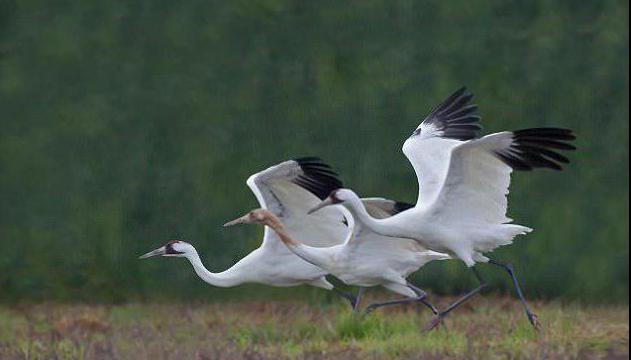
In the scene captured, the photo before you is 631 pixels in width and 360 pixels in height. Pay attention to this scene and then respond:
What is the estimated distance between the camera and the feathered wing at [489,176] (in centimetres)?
899

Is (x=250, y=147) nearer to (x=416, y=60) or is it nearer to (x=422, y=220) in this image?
(x=416, y=60)

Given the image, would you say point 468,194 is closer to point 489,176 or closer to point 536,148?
point 489,176

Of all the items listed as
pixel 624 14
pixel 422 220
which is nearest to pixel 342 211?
pixel 422 220

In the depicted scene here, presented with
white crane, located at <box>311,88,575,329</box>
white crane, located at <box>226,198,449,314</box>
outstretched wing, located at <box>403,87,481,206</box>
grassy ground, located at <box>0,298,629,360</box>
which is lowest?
grassy ground, located at <box>0,298,629,360</box>

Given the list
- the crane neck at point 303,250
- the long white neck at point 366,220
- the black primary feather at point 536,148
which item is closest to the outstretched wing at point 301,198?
the crane neck at point 303,250

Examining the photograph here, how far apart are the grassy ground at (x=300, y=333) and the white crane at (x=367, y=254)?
1.18ft

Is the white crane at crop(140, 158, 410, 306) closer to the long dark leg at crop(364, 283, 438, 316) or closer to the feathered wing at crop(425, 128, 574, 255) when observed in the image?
the long dark leg at crop(364, 283, 438, 316)

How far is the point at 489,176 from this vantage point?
31.0 ft

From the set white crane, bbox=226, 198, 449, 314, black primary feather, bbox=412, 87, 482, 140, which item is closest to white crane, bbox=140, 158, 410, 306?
white crane, bbox=226, 198, 449, 314

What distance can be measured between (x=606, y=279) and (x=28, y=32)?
510 cm

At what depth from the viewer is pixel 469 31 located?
13539 millimetres

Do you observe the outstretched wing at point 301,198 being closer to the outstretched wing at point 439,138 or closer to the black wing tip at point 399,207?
the black wing tip at point 399,207

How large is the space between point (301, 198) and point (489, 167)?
1383mm

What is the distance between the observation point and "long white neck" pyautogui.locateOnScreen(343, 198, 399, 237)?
917 cm
